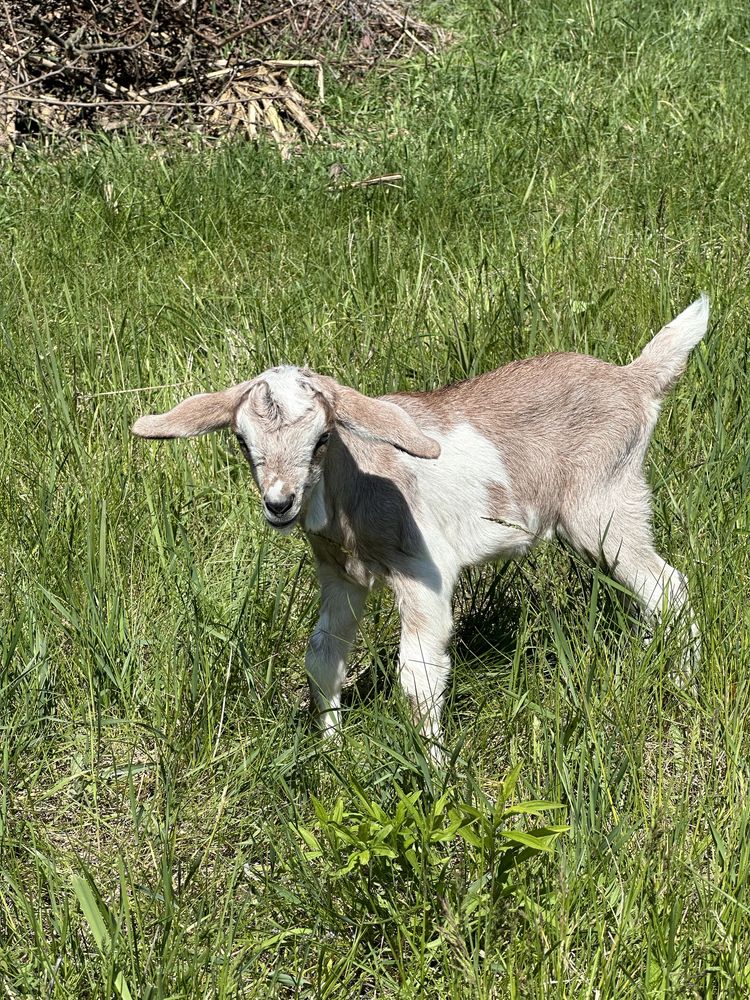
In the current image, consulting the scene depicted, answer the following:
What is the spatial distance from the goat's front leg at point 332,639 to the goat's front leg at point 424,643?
5.8 inches

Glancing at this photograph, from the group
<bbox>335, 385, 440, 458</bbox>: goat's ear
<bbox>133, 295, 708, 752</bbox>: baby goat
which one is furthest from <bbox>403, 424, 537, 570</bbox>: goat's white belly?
<bbox>335, 385, 440, 458</bbox>: goat's ear

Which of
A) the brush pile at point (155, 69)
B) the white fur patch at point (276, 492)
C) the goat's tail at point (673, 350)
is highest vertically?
the white fur patch at point (276, 492)

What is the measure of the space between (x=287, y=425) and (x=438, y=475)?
743mm

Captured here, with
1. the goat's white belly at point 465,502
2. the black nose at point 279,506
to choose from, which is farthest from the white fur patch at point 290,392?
the goat's white belly at point 465,502

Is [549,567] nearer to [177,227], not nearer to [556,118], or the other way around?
[177,227]

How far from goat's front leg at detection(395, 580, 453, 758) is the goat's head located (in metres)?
0.43

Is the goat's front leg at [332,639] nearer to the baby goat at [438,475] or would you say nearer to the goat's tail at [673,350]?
the baby goat at [438,475]

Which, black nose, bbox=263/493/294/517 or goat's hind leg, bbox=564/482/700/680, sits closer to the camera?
black nose, bbox=263/493/294/517

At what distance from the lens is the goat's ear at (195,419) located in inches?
121

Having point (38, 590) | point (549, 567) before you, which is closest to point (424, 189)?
point (549, 567)

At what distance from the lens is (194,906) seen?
2559 millimetres

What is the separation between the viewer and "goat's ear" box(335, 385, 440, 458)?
3.05 meters

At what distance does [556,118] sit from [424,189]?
121 centimetres

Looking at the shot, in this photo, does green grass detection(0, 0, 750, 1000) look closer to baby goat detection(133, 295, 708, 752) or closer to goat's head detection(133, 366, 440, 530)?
baby goat detection(133, 295, 708, 752)
